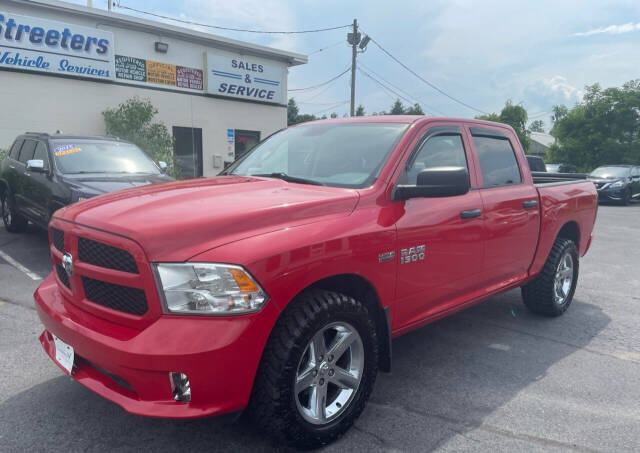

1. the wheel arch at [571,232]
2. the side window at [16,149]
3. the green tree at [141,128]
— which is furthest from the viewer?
the green tree at [141,128]

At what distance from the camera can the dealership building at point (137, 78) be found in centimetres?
1255

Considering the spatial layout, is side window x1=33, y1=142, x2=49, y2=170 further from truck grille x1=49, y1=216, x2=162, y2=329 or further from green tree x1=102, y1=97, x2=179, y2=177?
green tree x1=102, y1=97, x2=179, y2=177

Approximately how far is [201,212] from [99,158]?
579 cm

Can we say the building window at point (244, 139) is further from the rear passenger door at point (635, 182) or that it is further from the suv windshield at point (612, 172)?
the rear passenger door at point (635, 182)

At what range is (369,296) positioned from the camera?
284 centimetres

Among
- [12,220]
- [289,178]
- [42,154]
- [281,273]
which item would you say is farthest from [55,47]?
[281,273]

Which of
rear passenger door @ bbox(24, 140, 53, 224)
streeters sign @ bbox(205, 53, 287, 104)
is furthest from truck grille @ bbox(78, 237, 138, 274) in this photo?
streeters sign @ bbox(205, 53, 287, 104)

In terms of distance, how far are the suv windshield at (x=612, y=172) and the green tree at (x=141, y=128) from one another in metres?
16.4

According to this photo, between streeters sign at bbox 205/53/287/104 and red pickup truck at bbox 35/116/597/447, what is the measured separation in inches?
532

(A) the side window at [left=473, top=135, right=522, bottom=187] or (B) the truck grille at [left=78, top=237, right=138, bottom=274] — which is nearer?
(B) the truck grille at [left=78, top=237, right=138, bottom=274]

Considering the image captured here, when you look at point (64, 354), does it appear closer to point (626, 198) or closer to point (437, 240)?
point (437, 240)

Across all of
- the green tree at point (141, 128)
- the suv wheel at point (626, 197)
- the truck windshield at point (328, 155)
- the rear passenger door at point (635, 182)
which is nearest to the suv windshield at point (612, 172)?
the rear passenger door at point (635, 182)

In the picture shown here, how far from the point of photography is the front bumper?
2.06 meters

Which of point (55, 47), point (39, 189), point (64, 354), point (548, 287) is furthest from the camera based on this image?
point (55, 47)
